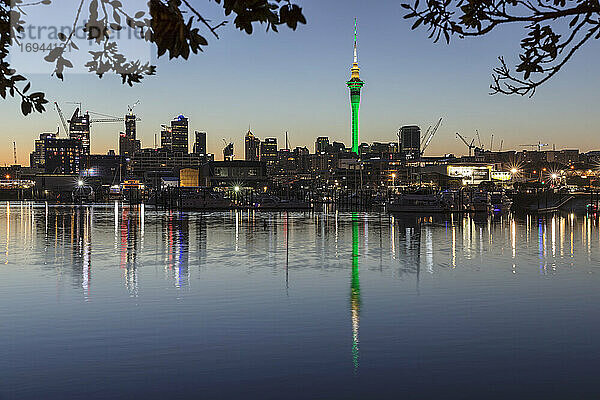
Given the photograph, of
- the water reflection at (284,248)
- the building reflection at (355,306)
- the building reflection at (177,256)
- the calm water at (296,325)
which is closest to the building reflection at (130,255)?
the water reflection at (284,248)

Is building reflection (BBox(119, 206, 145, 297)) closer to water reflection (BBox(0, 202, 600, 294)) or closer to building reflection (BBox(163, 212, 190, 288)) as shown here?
water reflection (BBox(0, 202, 600, 294))

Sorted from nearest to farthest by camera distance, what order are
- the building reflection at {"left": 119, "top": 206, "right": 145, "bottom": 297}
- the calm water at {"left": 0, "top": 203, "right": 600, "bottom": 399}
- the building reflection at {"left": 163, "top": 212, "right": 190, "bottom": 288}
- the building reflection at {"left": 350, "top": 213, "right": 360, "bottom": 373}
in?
the calm water at {"left": 0, "top": 203, "right": 600, "bottom": 399}, the building reflection at {"left": 350, "top": 213, "right": 360, "bottom": 373}, the building reflection at {"left": 119, "top": 206, "right": 145, "bottom": 297}, the building reflection at {"left": 163, "top": 212, "right": 190, "bottom": 288}

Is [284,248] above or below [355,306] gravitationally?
above

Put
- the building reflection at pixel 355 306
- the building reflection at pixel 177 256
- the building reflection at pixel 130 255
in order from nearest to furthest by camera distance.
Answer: the building reflection at pixel 355 306 < the building reflection at pixel 130 255 < the building reflection at pixel 177 256

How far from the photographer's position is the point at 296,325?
23.5 m

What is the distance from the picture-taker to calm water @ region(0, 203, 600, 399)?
1655 centimetres

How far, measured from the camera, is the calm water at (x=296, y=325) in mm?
16547

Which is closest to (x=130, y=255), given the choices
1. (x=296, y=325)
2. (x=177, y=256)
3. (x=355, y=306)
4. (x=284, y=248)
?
(x=177, y=256)

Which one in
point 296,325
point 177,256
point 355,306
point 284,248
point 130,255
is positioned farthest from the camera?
point 284,248

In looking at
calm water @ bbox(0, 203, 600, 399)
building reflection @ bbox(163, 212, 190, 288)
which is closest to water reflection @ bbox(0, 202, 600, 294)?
building reflection @ bbox(163, 212, 190, 288)

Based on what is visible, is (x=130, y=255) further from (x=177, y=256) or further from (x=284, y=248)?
(x=284, y=248)

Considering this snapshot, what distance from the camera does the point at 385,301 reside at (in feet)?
95.1

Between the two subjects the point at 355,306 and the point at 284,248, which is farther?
the point at 284,248

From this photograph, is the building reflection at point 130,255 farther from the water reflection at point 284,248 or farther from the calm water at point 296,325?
the calm water at point 296,325
